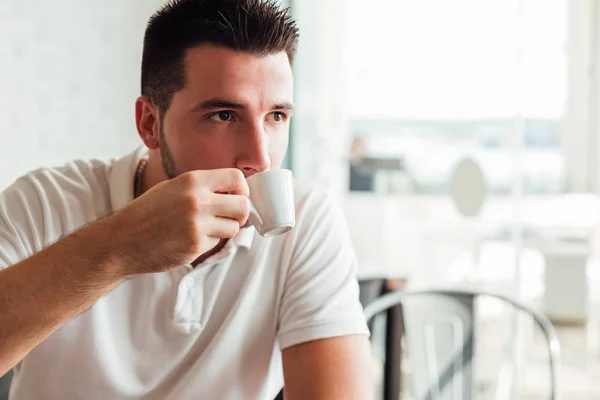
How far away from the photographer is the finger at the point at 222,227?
811mm

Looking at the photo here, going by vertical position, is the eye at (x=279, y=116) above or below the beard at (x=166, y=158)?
above

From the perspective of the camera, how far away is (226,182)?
827 mm

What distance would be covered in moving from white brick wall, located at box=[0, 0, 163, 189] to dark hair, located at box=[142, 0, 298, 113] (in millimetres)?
826

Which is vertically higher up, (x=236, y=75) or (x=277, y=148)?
(x=236, y=75)

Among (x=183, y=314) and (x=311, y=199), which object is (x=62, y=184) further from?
(x=311, y=199)

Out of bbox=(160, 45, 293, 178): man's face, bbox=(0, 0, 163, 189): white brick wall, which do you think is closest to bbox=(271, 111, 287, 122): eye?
bbox=(160, 45, 293, 178): man's face

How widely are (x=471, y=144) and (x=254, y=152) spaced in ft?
9.17

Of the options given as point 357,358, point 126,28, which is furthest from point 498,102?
point 357,358

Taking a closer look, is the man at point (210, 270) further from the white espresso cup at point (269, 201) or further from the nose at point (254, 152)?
the white espresso cup at point (269, 201)

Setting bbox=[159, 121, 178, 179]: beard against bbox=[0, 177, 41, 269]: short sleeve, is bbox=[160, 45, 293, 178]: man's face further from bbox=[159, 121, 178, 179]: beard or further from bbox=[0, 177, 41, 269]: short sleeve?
bbox=[0, 177, 41, 269]: short sleeve

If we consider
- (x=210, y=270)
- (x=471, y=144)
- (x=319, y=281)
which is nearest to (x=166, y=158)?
(x=210, y=270)

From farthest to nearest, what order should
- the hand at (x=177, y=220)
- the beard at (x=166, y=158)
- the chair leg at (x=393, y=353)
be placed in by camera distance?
the chair leg at (x=393, y=353), the beard at (x=166, y=158), the hand at (x=177, y=220)

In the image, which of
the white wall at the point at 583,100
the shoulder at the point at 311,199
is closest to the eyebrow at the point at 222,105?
the shoulder at the point at 311,199

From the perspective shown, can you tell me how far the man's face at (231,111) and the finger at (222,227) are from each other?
247 millimetres
